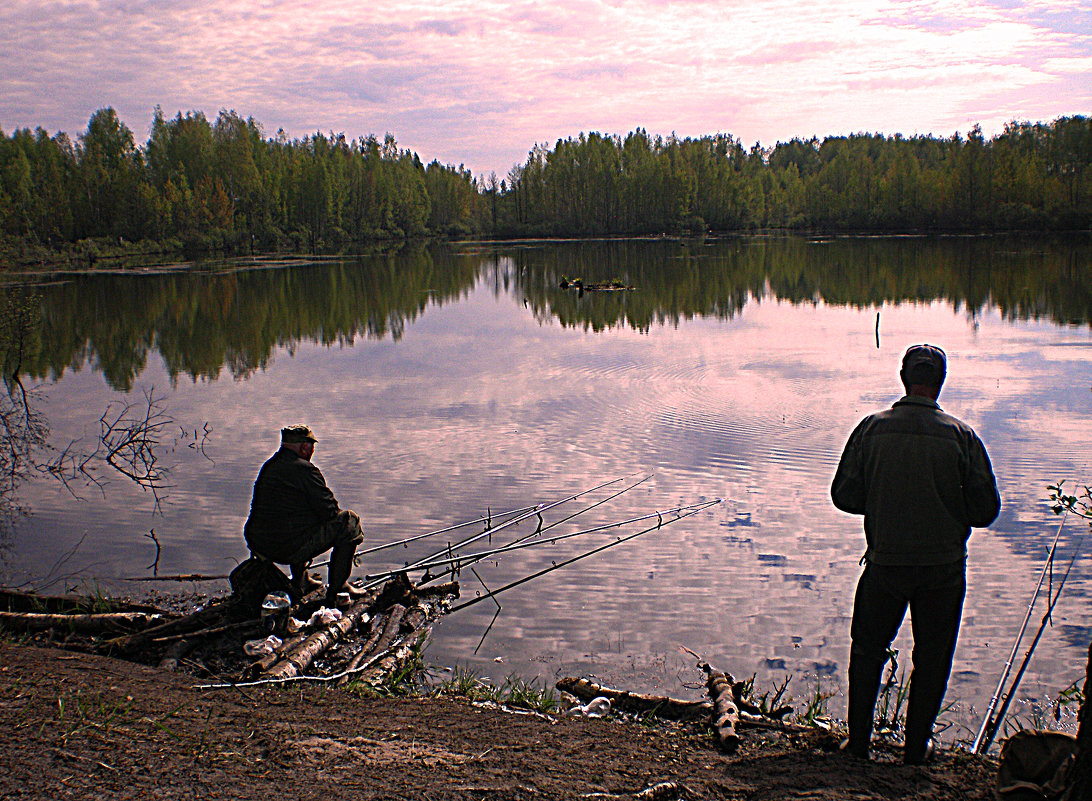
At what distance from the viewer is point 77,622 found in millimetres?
6676

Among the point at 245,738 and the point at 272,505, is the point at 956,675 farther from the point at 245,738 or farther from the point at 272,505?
the point at 272,505

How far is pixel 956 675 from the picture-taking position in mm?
6246

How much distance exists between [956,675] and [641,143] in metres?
148

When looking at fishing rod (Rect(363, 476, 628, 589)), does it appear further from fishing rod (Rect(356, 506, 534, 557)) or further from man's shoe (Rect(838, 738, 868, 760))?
man's shoe (Rect(838, 738, 868, 760))

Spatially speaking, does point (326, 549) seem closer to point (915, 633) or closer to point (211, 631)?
point (211, 631)

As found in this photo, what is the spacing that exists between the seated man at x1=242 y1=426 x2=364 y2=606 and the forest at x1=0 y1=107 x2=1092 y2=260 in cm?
6386

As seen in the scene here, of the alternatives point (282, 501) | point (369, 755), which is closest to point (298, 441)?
point (282, 501)

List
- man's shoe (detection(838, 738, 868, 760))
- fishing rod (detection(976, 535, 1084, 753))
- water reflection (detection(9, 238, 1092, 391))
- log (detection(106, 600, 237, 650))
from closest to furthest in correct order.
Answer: man's shoe (detection(838, 738, 868, 760)), fishing rod (detection(976, 535, 1084, 753)), log (detection(106, 600, 237, 650)), water reflection (detection(9, 238, 1092, 391))

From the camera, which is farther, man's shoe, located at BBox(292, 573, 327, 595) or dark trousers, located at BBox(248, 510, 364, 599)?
man's shoe, located at BBox(292, 573, 327, 595)

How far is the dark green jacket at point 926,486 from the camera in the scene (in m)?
4.34

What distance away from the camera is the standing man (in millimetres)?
4355

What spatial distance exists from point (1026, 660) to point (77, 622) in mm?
6535

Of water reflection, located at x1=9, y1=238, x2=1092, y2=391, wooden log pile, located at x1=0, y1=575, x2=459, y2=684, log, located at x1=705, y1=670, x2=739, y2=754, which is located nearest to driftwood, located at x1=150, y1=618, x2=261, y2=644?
wooden log pile, located at x1=0, y1=575, x2=459, y2=684

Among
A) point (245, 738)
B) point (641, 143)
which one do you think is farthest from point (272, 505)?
point (641, 143)
